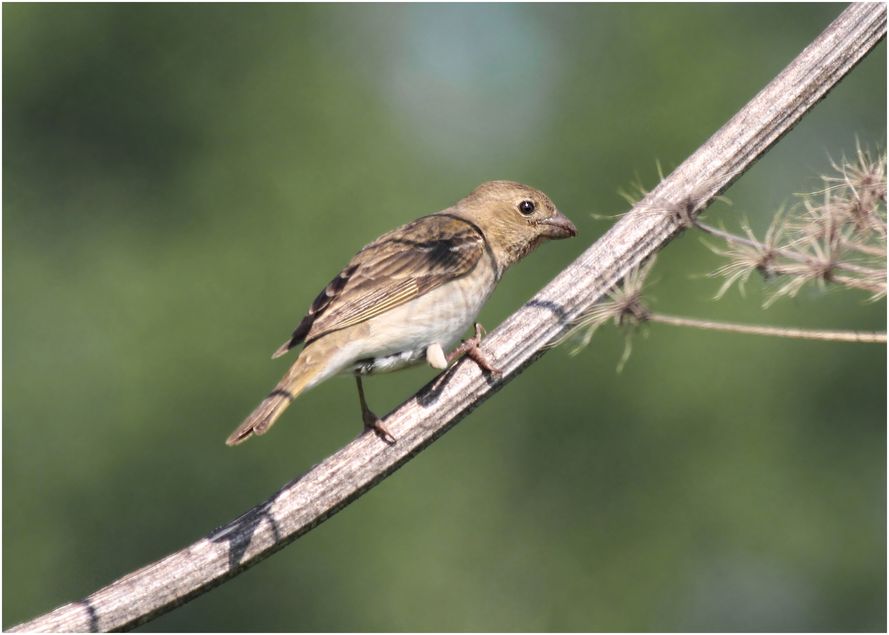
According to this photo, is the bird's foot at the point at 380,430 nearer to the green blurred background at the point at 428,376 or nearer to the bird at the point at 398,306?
the bird at the point at 398,306

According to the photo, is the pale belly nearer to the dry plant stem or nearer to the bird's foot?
the bird's foot

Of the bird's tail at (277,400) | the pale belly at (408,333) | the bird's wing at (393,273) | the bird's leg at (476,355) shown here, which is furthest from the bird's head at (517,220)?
the bird's leg at (476,355)

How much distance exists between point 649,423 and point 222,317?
22.4ft

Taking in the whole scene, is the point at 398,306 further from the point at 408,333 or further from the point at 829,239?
Result: the point at 829,239

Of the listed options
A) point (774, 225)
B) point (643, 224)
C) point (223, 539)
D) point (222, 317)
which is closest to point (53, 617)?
point (223, 539)

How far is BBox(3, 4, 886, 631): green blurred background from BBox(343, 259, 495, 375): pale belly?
11875 mm

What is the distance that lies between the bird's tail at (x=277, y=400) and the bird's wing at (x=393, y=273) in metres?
0.15

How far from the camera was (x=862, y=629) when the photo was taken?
22734 mm

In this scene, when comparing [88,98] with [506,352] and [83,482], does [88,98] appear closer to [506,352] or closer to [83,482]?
[83,482]

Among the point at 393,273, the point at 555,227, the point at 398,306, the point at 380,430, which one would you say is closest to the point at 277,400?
the point at 380,430

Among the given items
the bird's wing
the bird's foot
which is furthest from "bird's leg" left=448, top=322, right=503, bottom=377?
the bird's wing

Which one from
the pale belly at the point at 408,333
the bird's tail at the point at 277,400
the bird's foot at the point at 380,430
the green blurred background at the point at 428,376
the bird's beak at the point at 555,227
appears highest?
the green blurred background at the point at 428,376

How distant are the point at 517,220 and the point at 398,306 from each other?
47.9 inches

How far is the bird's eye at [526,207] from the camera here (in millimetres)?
7871
